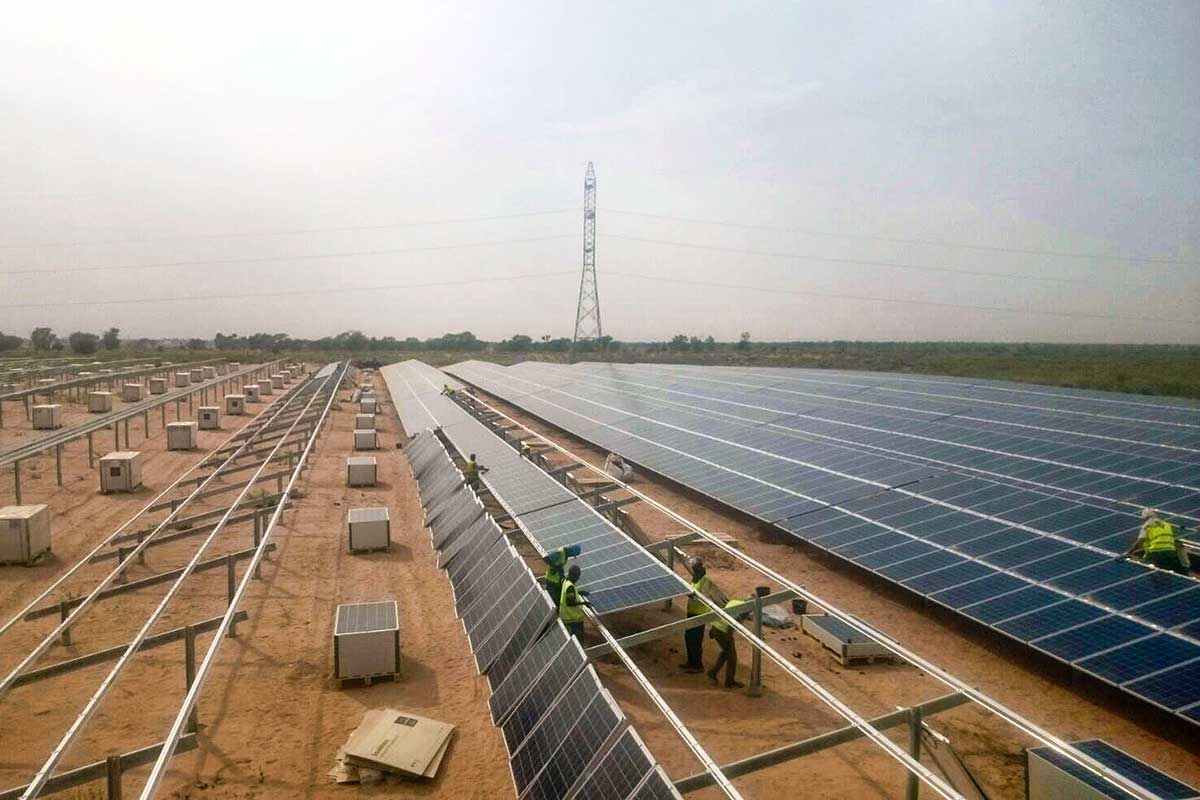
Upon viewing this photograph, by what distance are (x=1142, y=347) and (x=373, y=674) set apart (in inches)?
8521

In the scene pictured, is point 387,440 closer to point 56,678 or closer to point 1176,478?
point 56,678

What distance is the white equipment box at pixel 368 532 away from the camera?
745 inches

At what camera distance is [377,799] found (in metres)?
8.73

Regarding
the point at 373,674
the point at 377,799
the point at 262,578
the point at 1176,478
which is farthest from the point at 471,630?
the point at 1176,478

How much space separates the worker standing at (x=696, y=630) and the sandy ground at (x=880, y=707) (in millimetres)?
277

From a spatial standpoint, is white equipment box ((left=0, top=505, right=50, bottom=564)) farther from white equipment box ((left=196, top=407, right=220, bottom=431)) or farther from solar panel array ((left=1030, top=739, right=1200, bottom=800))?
white equipment box ((left=196, top=407, right=220, bottom=431))

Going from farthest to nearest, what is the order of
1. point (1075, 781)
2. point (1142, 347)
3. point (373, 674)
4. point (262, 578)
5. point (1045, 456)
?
point (1142, 347), point (1045, 456), point (262, 578), point (373, 674), point (1075, 781)

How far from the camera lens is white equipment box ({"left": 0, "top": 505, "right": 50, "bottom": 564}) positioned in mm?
17422

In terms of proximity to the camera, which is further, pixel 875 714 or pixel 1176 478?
pixel 1176 478

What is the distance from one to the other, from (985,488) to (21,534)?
23012mm

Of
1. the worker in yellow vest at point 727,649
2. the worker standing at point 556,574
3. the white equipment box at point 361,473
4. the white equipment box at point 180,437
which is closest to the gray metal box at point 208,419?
the white equipment box at point 180,437

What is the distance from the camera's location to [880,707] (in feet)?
35.8

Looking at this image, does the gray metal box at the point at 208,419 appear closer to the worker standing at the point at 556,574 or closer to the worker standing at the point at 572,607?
the worker standing at the point at 556,574

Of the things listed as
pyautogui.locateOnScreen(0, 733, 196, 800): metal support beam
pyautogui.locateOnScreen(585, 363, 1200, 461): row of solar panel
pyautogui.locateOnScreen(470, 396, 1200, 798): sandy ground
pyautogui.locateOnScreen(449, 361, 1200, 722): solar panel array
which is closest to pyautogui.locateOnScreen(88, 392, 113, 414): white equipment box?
pyautogui.locateOnScreen(449, 361, 1200, 722): solar panel array
